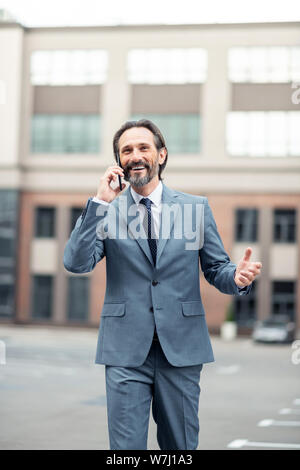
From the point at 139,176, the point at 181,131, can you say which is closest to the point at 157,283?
the point at 139,176

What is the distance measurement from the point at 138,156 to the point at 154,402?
4.12ft

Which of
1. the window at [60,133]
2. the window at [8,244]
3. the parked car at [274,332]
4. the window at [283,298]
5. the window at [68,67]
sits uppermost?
the window at [68,67]

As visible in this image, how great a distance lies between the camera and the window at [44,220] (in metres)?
45.6

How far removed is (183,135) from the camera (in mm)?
44312

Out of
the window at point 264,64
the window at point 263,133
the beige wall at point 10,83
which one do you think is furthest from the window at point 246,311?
the beige wall at point 10,83

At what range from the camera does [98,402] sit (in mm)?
14078

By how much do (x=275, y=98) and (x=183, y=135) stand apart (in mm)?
5080

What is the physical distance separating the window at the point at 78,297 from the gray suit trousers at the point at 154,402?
40.8 metres

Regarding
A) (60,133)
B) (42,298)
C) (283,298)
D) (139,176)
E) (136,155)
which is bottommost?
(42,298)

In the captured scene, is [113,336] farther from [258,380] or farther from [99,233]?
[258,380]

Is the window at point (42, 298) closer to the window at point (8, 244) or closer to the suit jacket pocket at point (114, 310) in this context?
the window at point (8, 244)

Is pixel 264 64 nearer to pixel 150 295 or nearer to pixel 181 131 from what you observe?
pixel 181 131
